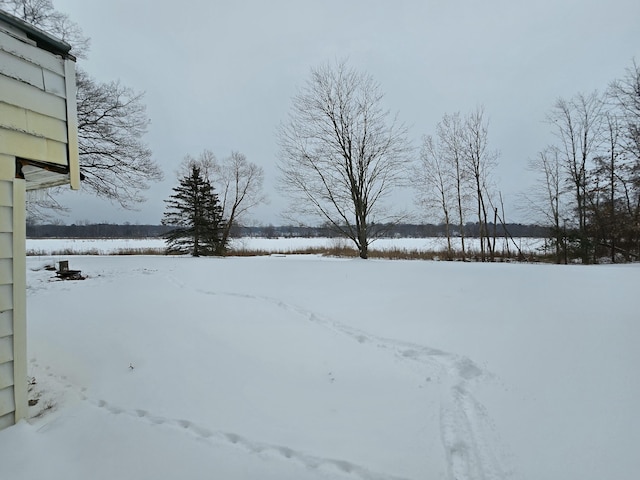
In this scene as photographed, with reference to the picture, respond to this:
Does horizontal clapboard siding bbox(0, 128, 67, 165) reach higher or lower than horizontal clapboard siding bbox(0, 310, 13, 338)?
higher

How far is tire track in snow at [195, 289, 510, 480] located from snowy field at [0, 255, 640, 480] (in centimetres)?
1

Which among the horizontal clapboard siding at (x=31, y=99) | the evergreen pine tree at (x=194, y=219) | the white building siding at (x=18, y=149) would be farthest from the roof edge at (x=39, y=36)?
the evergreen pine tree at (x=194, y=219)

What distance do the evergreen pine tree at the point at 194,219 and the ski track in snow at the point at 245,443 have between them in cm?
1424

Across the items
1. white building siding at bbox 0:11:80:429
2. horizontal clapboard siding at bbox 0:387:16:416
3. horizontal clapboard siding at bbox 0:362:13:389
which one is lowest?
horizontal clapboard siding at bbox 0:387:16:416

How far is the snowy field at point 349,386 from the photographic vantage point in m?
1.87

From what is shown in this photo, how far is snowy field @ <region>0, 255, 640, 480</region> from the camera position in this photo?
73.8 inches

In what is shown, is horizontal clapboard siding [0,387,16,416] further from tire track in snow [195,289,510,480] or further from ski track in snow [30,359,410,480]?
tire track in snow [195,289,510,480]

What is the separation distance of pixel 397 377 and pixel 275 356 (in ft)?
4.66

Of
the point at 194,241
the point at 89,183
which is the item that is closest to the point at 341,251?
the point at 194,241

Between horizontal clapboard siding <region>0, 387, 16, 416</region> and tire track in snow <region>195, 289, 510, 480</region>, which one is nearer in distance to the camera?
tire track in snow <region>195, 289, 510, 480</region>

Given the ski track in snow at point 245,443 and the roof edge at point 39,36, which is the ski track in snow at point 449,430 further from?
the roof edge at point 39,36

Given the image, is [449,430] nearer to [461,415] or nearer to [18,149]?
[461,415]

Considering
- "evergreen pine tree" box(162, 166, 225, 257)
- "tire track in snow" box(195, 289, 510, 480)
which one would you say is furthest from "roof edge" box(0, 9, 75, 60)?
"evergreen pine tree" box(162, 166, 225, 257)

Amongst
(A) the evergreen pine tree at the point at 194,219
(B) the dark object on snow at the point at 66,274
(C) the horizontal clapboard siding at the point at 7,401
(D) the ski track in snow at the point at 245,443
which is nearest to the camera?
(D) the ski track in snow at the point at 245,443
